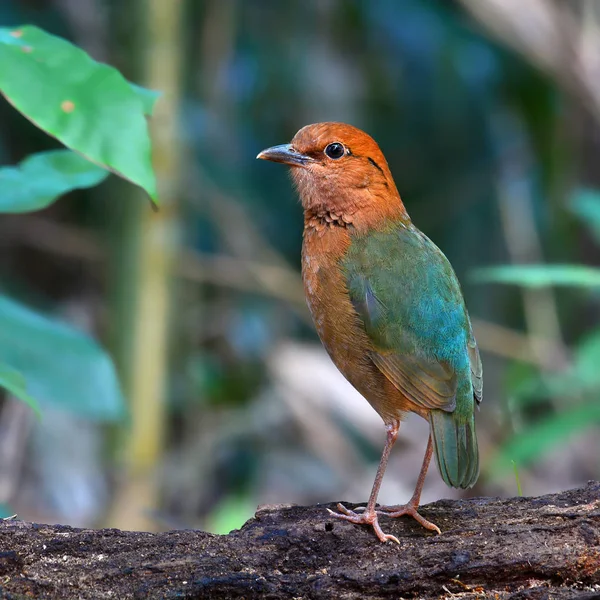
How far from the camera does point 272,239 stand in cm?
795

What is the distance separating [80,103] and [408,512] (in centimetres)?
168

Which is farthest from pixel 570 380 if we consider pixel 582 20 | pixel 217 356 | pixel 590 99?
pixel 217 356

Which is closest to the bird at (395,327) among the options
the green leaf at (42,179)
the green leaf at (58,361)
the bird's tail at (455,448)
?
the bird's tail at (455,448)

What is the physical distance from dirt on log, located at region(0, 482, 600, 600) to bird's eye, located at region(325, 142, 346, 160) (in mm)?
1519

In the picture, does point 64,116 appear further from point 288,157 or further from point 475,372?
point 475,372

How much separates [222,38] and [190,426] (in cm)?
283

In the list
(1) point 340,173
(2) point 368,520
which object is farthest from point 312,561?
(1) point 340,173

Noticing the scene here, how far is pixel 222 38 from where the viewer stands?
6.91m

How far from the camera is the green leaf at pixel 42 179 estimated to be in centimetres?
305

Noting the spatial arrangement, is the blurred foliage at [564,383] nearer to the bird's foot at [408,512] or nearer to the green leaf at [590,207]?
the green leaf at [590,207]

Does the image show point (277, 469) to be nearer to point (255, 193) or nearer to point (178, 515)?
point (178, 515)

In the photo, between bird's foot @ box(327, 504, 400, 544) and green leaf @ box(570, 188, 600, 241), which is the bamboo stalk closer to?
green leaf @ box(570, 188, 600, 241)

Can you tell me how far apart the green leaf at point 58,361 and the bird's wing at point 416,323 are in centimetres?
97

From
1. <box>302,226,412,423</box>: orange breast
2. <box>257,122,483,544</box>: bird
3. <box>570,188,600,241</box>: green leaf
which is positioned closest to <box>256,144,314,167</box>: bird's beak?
<box>257,122,483,544</box>: bird
